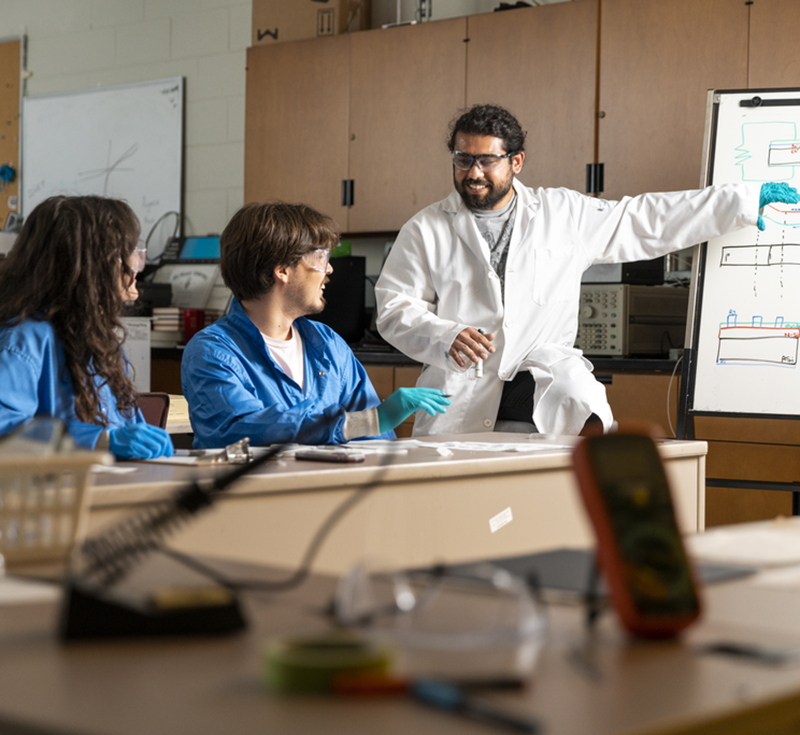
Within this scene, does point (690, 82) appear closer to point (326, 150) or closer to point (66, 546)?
point (326, 150)

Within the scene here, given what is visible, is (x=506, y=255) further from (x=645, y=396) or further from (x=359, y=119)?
(x=359, y=119)

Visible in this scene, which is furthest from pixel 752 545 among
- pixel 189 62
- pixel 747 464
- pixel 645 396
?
pixel 189 62

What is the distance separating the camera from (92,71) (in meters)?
5.41

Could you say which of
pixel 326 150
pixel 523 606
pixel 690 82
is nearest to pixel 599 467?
pixel 523 606

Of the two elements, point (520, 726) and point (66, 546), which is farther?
point (66, 546)

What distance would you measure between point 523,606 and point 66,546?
0.38 metres

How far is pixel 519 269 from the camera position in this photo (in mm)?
3006

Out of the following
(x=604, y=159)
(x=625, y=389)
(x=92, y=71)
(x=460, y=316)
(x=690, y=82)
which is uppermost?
(x=92, y=71)

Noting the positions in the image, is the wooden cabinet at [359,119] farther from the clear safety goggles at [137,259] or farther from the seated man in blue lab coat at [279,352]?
the clear safety goggles at [137,259]

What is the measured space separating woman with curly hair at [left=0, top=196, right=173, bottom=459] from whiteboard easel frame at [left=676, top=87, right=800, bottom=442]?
6.01ft

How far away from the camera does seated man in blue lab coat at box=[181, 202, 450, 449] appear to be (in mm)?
1971

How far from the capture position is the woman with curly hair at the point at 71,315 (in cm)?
158

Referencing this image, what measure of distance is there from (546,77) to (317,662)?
3.66m

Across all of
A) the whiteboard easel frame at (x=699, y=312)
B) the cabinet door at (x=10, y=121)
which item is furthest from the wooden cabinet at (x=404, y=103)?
the cabinet door at (x=10, y=121)
